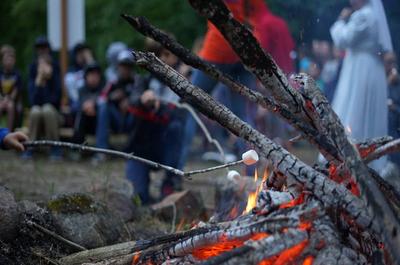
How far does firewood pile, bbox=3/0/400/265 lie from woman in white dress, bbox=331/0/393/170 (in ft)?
11.7

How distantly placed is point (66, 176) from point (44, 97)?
276cm

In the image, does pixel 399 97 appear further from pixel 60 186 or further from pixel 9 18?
pixel 9 18

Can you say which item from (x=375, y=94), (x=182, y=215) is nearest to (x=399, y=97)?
(x=375, y=94)

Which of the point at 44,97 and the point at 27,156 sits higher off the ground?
the point at 44,97

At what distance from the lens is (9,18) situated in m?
16.1

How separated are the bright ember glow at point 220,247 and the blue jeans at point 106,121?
6.86m

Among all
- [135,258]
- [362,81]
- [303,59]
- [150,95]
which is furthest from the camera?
[303,59]

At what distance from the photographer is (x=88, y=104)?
1034 cm

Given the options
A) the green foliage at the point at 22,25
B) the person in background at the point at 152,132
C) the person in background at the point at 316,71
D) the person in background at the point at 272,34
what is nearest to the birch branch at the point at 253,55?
the person in background at the point at 152,132

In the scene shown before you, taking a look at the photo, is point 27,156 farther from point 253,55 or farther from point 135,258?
point 253,55

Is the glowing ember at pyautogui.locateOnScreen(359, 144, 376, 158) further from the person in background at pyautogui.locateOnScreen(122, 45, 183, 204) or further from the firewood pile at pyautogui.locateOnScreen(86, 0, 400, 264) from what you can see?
the person in background at pyautogui.locateOnScreen(122, 45, 183, 204)

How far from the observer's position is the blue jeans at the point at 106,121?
10.0 m

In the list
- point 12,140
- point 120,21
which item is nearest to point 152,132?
point 12,140

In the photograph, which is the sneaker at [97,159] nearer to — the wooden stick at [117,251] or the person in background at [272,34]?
the person in background at [272,34]
